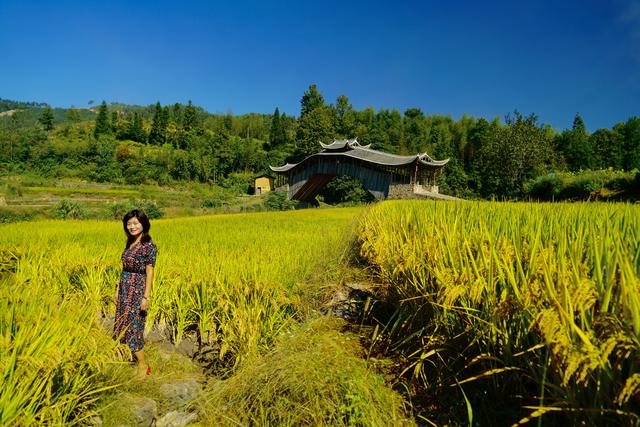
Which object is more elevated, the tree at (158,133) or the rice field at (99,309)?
the tree at (158,133)

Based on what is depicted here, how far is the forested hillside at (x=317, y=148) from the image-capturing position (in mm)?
32031

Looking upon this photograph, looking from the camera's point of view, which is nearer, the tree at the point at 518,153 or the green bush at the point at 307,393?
the green bush at the point at 307,393

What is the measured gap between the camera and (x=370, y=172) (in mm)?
28500

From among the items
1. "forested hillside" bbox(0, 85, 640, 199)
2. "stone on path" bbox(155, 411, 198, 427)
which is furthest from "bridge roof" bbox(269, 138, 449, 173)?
"stone on path" bbox(155, 411, 198, 427)

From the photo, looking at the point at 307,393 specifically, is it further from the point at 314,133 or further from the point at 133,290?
the point at 314,133

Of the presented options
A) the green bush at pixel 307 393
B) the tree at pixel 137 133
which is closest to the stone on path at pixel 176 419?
the green bush at pixel 307 393

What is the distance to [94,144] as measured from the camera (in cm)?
5659

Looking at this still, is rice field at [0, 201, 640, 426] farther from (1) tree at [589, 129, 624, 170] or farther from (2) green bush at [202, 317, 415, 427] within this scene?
(1) tree at [589, 129, 624, 170]

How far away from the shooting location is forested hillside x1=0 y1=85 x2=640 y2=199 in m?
32.0

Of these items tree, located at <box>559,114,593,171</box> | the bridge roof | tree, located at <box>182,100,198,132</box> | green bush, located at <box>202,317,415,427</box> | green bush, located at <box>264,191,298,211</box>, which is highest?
tree, located at <box>182,100,198,132</box>

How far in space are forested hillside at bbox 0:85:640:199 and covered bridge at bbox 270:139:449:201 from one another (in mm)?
6926

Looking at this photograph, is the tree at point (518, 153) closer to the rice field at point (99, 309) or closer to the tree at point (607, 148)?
the tree at point (607, 148)

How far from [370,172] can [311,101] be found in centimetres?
3350

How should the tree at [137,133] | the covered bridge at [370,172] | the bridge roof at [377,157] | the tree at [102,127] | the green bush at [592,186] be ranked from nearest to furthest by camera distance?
the green bush at [592,186] → the bridge roof at [377,157] → the covered bridge at [370,172] → the tree at [102,127] → the tree at [137,133]
